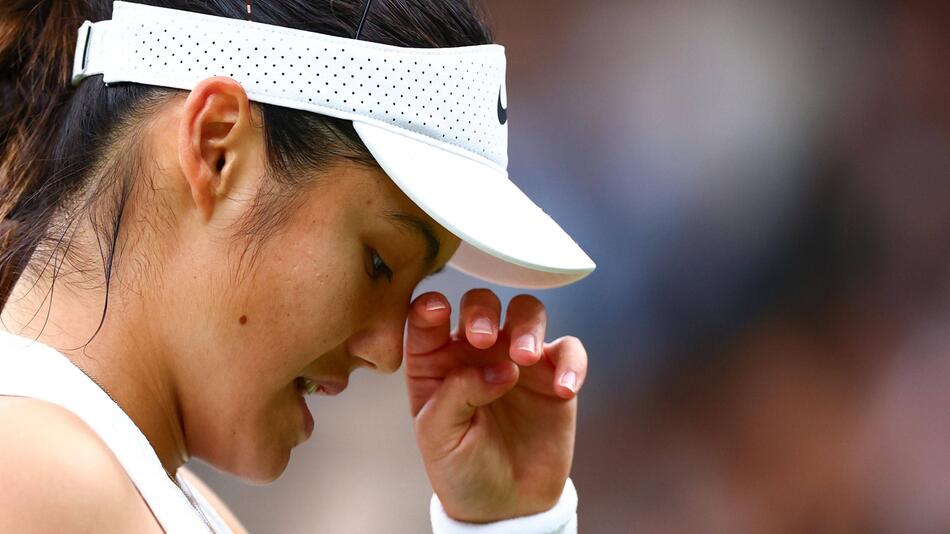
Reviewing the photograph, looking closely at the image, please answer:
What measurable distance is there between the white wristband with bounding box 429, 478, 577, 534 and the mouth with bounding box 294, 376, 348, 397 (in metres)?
0.26

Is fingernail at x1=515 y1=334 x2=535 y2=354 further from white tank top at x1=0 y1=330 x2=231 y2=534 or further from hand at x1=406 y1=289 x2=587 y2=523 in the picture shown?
white tank top at x1=0 y1=330 x2=231 y2=534

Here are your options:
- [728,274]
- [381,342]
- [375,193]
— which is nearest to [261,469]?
[381,342]

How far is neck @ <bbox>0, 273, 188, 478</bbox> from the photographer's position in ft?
2.34

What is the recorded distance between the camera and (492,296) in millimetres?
983

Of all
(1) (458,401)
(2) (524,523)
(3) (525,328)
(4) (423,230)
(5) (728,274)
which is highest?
(4) (423,230)

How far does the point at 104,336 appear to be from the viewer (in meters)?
0.72

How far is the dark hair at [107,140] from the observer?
74 centimetres

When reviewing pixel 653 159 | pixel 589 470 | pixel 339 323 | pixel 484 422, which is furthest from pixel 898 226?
pixel 339 323

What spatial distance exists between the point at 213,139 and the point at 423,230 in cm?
17

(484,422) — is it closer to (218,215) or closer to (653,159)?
(218,215)

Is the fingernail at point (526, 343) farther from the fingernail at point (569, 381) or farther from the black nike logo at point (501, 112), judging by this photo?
the black nike logo at point (501, 112)

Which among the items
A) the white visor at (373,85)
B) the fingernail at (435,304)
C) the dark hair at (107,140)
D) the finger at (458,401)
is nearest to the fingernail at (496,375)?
the finger at (458,401)

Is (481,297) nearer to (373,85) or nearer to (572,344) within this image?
(572,344)

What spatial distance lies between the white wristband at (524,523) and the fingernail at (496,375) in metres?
0.16
